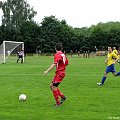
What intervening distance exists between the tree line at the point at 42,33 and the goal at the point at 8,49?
133 feet

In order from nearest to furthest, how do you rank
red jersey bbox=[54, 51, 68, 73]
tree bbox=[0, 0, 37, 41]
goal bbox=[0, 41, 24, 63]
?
red jersey bbox=[54, 51, 68, 73] < goal bbox=[0, 41, 24, 63] < tree bbox=[0, 0, 37, 41]

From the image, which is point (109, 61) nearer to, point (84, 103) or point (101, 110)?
point (84, 103)

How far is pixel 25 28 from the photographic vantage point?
91.4 meters

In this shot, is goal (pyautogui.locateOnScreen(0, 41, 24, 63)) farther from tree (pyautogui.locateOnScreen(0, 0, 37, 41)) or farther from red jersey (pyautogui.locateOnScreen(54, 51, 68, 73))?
tree (pyautogui.locateOnScreen(0, 0, 37, 41))

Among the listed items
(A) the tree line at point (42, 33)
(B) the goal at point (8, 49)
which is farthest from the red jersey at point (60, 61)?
(A) the tree line at point (42, 33)

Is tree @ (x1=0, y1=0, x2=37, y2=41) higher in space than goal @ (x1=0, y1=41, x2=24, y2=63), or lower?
higher

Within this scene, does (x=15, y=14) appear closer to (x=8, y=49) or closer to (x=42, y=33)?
(x=42, y=33)

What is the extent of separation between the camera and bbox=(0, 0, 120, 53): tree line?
296 feet

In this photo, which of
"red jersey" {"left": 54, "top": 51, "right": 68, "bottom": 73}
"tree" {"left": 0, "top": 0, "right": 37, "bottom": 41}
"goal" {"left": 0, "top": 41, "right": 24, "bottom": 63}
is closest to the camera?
"red jersey" {"left": 54, "top": 51, "right": 68, "bottom": 73}

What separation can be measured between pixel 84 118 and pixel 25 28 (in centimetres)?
8386

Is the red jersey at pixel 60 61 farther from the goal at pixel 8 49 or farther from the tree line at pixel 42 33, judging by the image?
the tree line at pixel 42 33

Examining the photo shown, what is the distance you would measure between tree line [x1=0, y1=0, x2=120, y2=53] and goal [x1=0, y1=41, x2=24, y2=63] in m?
40.7

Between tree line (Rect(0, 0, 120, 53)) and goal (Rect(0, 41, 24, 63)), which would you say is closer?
goal (Rect(0, 41, 24, 63))

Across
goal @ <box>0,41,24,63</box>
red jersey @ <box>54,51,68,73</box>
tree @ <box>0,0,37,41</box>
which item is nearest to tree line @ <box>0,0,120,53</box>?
tree @ <box>0,0,37,41</box>
